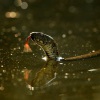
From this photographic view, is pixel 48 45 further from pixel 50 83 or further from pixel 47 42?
pixel 50 83

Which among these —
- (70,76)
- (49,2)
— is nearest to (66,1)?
(49,2)

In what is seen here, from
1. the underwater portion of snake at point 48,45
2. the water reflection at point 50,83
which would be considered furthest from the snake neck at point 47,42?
the water reflection at point 50,83

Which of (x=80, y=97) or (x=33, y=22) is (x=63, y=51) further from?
(x=33, y=22)

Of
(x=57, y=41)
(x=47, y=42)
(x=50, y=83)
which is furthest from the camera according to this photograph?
(x=57, y=41)

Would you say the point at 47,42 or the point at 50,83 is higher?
the point at 47,42

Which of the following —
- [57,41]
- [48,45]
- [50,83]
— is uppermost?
[57,41]

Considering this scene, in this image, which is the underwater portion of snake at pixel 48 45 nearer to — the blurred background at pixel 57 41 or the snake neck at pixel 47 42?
the snake neck at pixel 47 42

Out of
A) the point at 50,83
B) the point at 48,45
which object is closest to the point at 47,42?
the point at 48,45

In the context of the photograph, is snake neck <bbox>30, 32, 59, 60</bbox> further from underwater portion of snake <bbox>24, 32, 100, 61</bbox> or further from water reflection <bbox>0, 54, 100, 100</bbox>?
water reflection <bbox>0, 54, 100, 100</bbox>
